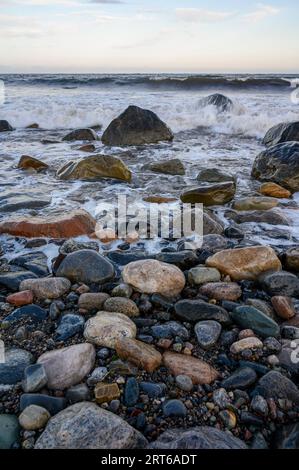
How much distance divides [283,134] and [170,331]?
227 inches

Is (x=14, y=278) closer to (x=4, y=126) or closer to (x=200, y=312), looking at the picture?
(x=200, y=312)

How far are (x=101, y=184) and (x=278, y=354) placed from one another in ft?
11.1

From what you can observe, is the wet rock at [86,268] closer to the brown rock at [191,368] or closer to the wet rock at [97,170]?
the brown rock at [191,368]

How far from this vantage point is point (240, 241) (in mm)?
3092

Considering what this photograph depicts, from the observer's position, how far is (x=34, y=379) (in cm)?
154

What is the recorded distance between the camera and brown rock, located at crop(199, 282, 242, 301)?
223cm

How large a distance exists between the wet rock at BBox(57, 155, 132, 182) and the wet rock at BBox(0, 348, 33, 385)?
3372 millimetres

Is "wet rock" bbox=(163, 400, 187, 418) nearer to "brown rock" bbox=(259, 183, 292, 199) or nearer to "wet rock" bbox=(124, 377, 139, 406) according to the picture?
"wet rock" bbox=(124, 377, 139, 406)

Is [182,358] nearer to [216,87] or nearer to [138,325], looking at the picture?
Answer: [138,325]

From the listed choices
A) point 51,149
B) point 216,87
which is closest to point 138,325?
point 51,149

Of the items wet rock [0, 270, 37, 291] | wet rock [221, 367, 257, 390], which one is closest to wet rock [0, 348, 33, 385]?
wet rock [0, 270, 37, 291]

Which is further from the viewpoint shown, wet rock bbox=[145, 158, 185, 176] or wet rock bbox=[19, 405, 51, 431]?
wet rock bbox=[145, 158, 185, 176]

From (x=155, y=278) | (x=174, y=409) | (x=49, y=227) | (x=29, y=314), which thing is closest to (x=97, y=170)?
(x=49, y=227)

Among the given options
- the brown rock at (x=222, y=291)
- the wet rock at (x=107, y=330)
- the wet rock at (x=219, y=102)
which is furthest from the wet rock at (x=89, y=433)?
the wet rock at (x=219, y=102)
